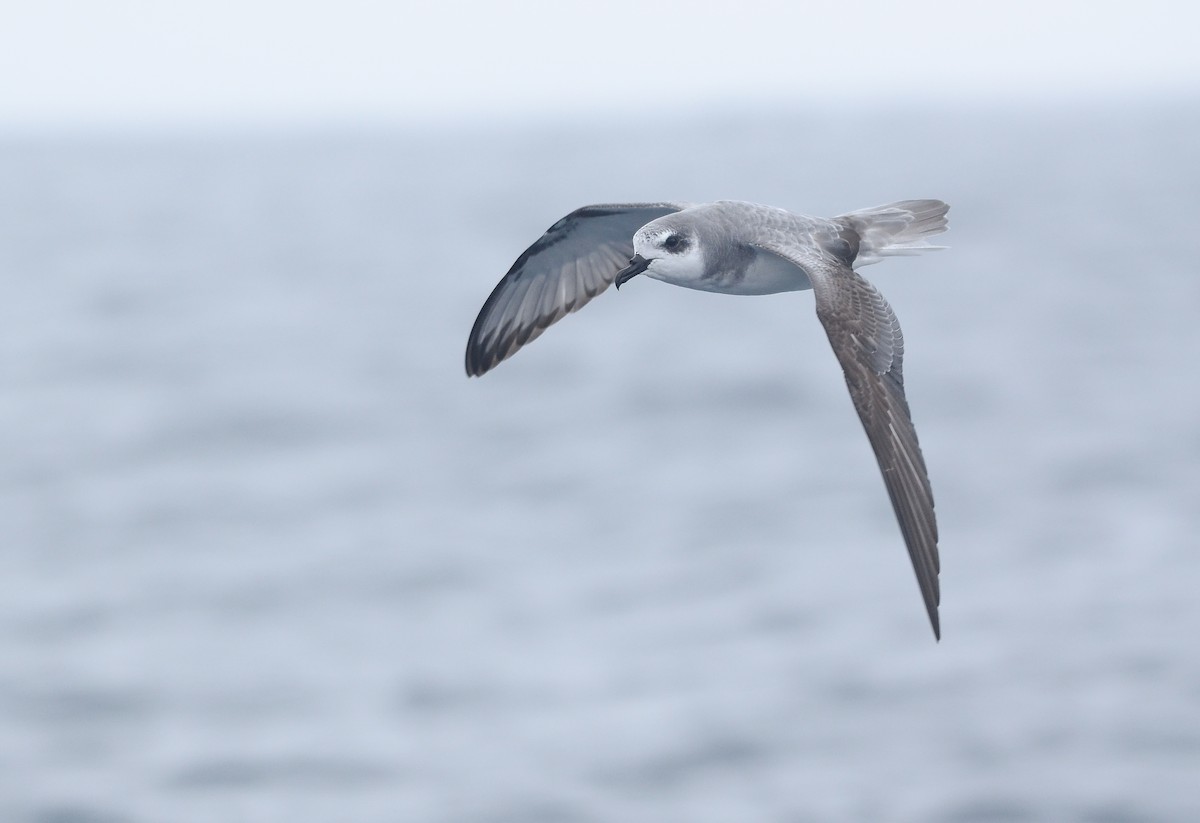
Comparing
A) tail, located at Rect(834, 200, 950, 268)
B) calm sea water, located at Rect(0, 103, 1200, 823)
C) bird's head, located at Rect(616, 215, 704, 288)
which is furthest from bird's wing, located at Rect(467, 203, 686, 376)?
calm sea water, located at Rect(0, 103, 1200, 823)

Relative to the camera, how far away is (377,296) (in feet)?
269

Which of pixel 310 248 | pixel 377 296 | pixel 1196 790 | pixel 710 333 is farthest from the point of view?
pixel 310 248

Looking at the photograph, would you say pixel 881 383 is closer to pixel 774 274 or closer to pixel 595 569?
pixel 774 274

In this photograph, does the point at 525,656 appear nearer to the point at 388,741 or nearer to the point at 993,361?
the point at 388,741

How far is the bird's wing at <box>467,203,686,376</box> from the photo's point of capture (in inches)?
402

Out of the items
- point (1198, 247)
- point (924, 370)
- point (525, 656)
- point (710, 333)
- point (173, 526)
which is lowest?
point (525, 656)

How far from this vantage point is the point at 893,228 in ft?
34.6

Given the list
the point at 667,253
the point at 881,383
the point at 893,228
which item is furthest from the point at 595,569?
the point at 881,383

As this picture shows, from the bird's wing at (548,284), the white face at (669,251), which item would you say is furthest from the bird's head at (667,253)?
the bird's wing at (548,284)

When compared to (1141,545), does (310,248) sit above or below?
above

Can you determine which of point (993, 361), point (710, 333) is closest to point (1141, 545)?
point (993, 361)

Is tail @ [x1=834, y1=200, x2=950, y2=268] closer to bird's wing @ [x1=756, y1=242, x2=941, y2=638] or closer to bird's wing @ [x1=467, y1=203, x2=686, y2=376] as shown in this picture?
bird's wing @ [x1=756, y1=242, x2=941, y2=638]

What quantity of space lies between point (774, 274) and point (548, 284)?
4.91 ft

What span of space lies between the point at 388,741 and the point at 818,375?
29683 mm
